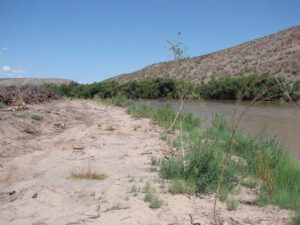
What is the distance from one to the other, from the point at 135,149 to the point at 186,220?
12.6ft

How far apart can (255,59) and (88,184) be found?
41747mm

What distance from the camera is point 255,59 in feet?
148

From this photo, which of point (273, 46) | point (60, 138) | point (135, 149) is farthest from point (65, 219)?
point (273, 46)

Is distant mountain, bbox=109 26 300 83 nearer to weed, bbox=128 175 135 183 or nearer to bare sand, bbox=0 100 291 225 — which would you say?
bare sand, bbox=0 100 291 225

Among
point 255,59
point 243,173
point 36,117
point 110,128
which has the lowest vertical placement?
point 243,173

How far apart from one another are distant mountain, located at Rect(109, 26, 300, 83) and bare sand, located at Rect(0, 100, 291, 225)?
28460 millimetres

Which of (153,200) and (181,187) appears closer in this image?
(153,200)

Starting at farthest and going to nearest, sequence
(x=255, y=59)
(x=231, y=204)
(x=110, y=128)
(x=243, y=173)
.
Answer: (x=255, y=59), (x=110, y=128), (x=243, y=173), (x=231, y=204)

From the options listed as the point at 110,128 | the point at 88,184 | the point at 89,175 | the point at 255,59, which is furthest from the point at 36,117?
the point at 255,59

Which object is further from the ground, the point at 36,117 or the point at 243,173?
the point at 36,117

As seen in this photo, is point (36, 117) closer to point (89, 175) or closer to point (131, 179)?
point (89, 175)

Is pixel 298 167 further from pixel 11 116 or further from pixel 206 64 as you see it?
pixel 206 64

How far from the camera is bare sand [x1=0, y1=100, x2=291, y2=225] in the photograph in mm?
4746

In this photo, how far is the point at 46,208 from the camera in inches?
196
